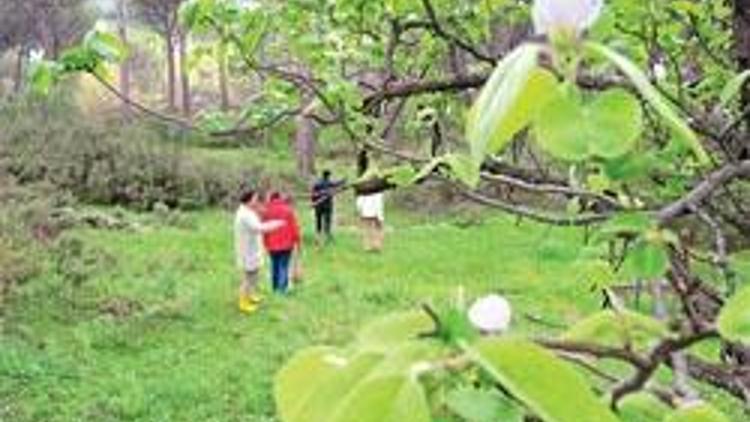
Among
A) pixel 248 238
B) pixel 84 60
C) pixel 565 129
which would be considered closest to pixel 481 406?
pixel 565 129

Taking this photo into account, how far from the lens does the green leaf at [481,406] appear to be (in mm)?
922

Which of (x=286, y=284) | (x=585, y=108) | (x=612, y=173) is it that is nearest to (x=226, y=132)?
(x=612, y=173)

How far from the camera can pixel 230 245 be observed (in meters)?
17.1

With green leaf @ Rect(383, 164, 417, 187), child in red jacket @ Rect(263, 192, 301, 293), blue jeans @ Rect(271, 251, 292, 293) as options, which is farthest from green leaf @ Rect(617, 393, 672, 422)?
blue jeans @ Rect(271, 251, 292, 293)

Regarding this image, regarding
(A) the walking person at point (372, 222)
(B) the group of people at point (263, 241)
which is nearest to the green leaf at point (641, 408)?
(B) the group of people at point (263, 241)

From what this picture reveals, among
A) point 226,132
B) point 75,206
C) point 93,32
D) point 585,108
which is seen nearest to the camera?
point 585,108

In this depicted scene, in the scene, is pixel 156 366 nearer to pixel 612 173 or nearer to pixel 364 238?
pixel 364 238

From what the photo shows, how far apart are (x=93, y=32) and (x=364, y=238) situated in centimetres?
1504

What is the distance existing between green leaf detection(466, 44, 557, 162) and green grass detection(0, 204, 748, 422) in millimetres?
6872

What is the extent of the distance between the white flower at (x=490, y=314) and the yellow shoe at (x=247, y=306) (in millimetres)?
12254

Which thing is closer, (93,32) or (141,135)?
(93,32)

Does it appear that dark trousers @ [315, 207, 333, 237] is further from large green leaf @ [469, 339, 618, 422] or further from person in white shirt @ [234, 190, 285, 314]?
large green leaf @ [469, 339, 618, 422]

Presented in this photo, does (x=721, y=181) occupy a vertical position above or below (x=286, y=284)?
above

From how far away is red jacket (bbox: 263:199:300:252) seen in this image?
13.3 metres
